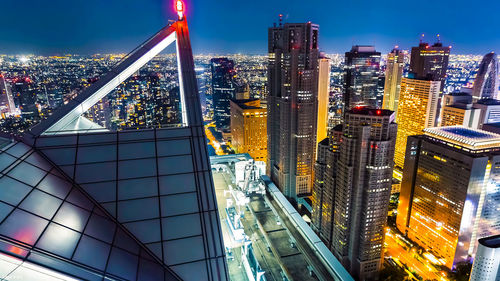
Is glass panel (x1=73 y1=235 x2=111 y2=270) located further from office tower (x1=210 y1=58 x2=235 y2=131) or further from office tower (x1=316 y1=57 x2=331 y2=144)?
office tower (x1=210 y1=58 x2=235 y2=131)

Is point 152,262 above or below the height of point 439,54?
below

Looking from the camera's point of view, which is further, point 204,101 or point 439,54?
point 204,101

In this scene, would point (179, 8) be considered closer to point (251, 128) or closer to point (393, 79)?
point (251, 128)

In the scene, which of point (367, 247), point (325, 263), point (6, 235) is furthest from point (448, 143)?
point (6, 235)

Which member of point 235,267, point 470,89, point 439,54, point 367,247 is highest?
point 439,54

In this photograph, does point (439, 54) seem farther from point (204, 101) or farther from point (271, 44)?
point (204, 101)

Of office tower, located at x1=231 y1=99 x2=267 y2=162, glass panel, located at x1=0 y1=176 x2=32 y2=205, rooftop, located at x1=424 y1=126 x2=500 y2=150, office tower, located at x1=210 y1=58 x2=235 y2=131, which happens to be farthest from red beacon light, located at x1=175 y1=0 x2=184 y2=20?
office tower, located at x1=210 y1=58 x2=235 y2=131

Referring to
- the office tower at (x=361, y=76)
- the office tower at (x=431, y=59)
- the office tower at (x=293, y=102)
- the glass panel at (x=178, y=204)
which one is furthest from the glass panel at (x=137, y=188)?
the office tower at (x=431, y=59)
